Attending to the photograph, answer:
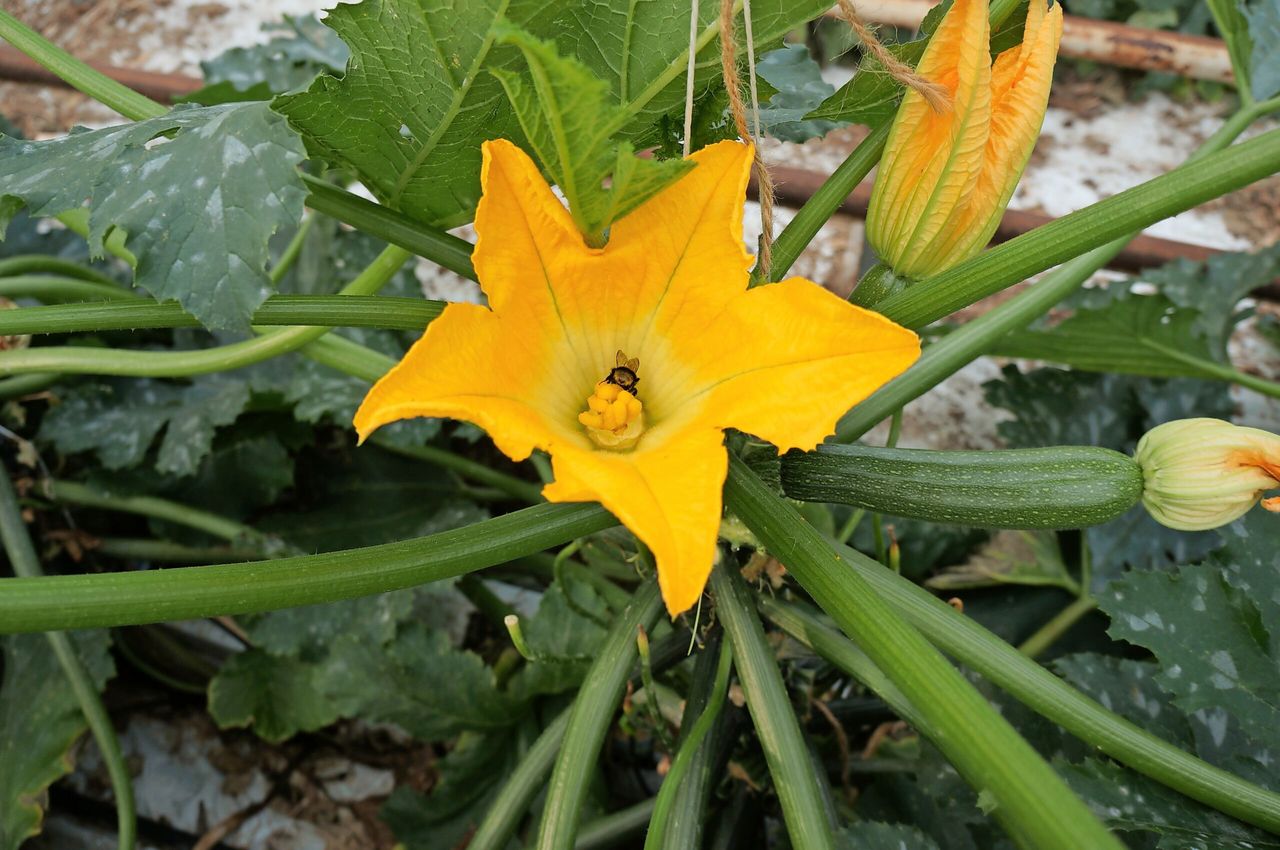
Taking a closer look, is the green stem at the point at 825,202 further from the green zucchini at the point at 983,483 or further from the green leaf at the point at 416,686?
the green leaf at the point at 416,686

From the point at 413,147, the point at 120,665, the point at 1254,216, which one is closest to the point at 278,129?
the point at 413,147

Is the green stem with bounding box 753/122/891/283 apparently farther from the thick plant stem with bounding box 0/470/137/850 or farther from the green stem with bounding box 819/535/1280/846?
the thick plant stem with bounding box 0/470/137/850

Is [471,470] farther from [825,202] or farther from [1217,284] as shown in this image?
[1217,284]

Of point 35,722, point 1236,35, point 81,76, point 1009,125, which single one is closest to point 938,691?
point 1009,125

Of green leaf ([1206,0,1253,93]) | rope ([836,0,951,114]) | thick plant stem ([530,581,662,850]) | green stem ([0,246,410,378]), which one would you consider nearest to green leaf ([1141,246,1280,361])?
green leaf ([1206,0,1253,93])

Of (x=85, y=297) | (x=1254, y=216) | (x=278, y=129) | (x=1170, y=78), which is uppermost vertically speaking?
(x=1170, y=78)

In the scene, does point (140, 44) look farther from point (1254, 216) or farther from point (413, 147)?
point (1254, 216)

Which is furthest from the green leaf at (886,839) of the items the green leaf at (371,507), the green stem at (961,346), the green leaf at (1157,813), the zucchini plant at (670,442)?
the green leaf at (371,507)
